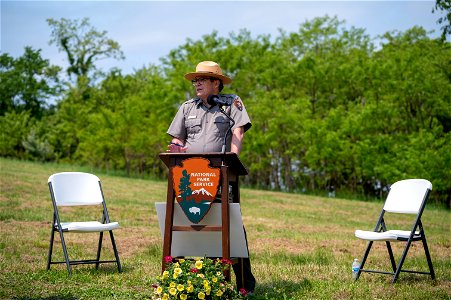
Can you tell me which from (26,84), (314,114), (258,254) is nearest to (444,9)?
(258,254)

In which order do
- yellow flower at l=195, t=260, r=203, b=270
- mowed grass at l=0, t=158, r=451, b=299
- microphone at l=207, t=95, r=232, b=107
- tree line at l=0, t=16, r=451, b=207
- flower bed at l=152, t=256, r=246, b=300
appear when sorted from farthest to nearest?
tree line at l=0, t=16, r=451, b=207
mowed grass at l=0, t=158, r=451, b=299
microphone at l=207, t=95, r=232, b=107
yellow flower at l=195, t=260, r=203, b=270
flower bed at l=152, t=256, r=246, b=300

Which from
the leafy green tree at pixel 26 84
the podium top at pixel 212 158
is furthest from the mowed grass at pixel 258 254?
the leafy green tree at pixel 26 84

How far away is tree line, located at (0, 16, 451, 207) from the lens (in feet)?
96.1

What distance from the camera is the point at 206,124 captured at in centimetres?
604

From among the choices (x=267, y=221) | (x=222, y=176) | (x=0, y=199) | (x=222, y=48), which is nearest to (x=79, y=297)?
(x=222, y=176)

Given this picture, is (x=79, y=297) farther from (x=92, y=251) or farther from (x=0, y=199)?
(x=0, y=199)

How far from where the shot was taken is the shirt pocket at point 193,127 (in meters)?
6.05

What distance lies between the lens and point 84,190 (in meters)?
8.27

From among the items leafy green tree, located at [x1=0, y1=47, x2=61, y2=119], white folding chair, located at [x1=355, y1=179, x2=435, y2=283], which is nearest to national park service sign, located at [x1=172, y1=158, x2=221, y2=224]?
white folding chair, located at [x1=355, y1=179, x2=435, y2=283]

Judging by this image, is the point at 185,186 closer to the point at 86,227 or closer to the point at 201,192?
the point at 201,192

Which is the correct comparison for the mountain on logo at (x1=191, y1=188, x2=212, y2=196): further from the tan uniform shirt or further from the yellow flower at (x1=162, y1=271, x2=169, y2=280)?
the yellow flower at (x1=162, y1=271, x2=169, y2=280)

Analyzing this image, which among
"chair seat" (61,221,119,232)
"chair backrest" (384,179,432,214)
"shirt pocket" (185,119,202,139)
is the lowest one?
"chair seat" (61,221,119,232)

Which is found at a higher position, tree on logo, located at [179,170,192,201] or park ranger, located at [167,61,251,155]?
park ranger, located at [167,61,251,155]

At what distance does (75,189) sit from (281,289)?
3.08 m
